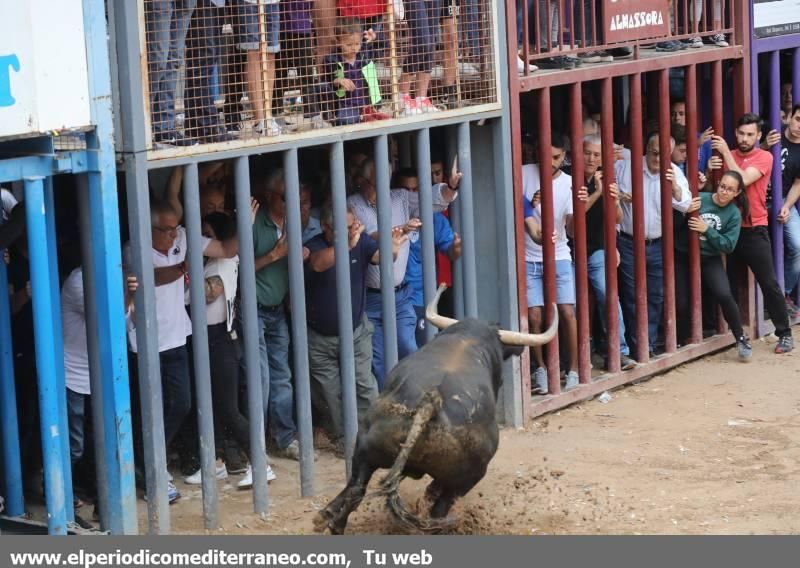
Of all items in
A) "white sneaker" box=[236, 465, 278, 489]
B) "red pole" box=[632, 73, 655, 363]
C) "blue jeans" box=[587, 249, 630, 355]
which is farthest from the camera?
"blue jeans" box=[587, 249, 630, 355]

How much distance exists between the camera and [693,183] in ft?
37.0

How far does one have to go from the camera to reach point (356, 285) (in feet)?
29.8

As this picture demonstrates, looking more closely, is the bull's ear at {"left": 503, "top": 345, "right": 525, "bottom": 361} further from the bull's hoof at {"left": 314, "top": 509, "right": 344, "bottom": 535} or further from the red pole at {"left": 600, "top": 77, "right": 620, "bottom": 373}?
the red pole at {"left": 600, "top": 77, "right": 620, "bottom": 373}

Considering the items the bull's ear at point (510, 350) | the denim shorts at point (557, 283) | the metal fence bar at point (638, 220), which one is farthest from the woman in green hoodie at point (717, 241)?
the bull's ear at point (510, 350)

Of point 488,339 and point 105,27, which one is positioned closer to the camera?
point 105,27

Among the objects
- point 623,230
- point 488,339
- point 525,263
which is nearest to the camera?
point 488,339

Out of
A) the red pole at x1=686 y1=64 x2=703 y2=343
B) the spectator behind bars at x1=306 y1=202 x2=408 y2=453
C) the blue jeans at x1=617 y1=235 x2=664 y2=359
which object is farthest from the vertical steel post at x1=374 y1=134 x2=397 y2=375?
the red pole at x1=686 y1=64 x2=703 y2=343

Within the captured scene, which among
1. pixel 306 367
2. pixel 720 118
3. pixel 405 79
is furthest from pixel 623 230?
pixel 306 367

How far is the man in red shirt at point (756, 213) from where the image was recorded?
448 inches

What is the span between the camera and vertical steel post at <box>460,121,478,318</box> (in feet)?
30.5

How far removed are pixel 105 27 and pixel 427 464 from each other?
2.62m

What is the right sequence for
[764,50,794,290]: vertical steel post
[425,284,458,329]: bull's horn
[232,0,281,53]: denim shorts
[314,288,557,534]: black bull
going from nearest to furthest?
[314,288,557,534]: black bull, [232,0,281,53]: denim shorts, [425,284,458,329]: bull's horn, [764,50,794,290]: vertical steel post

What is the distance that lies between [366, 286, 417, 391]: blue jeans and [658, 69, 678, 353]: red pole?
8.29 feet

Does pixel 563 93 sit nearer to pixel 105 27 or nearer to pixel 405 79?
pixel 405 79
